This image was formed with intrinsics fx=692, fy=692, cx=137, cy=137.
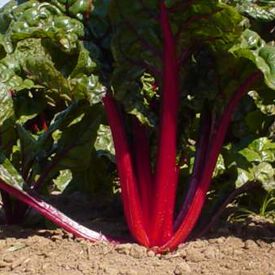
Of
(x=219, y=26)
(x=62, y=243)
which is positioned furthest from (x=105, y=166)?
(x=219, y=26)

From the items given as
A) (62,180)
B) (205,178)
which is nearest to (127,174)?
(205,178)

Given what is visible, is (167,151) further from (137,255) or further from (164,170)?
(137,255)

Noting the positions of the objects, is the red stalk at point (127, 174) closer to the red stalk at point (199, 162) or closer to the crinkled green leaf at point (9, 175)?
the red stalk at point (199, 162)

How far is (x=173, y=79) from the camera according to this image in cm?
233

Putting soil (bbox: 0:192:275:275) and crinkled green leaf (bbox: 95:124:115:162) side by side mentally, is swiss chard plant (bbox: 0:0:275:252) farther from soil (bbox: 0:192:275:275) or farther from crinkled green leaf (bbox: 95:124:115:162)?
crinkled green leaf (bbox: 95:124:115:162)

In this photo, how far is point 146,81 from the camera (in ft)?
8.50

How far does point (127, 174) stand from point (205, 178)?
0.89 ft

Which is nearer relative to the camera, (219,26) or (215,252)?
(219,26)

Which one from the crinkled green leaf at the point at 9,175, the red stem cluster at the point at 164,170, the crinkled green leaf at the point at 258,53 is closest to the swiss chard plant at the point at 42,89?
the crinkled green leaf at the point at 9,175

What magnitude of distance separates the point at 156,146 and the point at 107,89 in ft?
0.88

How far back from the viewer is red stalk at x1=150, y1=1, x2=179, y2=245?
2.31 metres

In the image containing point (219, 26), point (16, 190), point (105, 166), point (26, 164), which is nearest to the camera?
point (219, 26)

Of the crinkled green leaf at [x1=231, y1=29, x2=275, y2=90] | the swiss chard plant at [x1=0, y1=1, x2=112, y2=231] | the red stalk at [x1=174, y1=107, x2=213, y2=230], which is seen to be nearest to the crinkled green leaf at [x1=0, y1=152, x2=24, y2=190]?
the swiss chard plant at [x1=0, y1=1, x2=112, y2=231]

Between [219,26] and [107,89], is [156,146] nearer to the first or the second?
[107,89]
